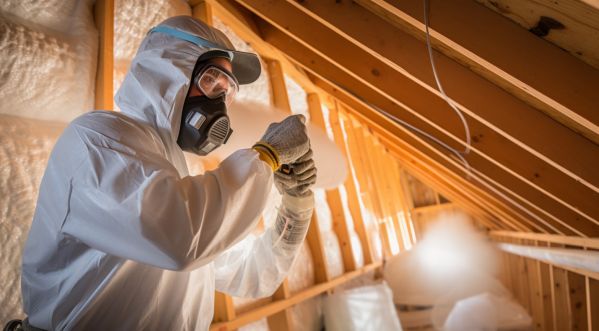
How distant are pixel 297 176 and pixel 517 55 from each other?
714 millimetres

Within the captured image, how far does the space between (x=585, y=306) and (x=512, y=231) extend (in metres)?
1.43

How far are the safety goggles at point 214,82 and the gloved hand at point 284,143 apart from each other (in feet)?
0.63

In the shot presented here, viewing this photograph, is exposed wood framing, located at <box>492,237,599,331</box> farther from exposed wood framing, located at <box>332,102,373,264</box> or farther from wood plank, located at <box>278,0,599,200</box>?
exposed wood framing, located at <box>332,102,373,264</box>

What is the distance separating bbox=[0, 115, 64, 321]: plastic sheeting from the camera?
3.32 ft

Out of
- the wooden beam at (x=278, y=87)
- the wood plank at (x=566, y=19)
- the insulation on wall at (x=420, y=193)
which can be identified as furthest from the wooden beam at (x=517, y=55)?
the insulation on wall at (x=420, y=193)

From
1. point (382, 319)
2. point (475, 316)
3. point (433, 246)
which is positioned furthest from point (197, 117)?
point (433, 246)

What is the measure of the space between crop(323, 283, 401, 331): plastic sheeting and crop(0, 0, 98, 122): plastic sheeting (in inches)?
76.5

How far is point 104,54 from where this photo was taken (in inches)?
53.1

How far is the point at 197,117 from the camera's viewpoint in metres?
1.07

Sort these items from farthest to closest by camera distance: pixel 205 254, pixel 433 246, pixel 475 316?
pixel 433 246, pixel 475 316, pixel 205 254

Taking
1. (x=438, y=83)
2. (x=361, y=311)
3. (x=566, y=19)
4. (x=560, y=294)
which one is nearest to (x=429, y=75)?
(x=438, y=83)

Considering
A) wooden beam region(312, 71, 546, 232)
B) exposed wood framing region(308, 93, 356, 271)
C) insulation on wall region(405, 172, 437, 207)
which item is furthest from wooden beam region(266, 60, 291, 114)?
insulation on wall region(405, 172, 437, 207)

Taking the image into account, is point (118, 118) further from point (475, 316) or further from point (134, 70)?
point (475, 316)

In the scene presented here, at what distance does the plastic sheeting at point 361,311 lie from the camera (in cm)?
245
